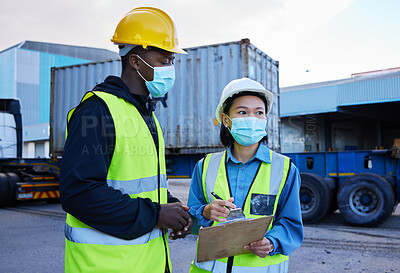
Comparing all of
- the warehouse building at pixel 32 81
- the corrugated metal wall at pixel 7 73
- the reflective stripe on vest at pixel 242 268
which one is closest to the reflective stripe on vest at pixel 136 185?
the reflective stripe on vest at pixel 242 268

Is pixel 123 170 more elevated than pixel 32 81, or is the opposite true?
pixel 32 81

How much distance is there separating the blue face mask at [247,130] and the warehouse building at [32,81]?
122 ft

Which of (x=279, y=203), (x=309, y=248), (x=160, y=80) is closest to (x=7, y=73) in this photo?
(x=309, y=248)

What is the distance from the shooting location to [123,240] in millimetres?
1570

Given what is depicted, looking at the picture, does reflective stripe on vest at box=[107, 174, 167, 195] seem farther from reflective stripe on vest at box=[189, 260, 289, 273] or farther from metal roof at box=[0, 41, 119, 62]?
metal roof at box=[0, 41, 119, 62]

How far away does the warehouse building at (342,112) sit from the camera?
23.2 metres

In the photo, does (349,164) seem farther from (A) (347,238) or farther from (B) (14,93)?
(B) (14,93)

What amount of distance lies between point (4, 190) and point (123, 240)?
10.8 metres

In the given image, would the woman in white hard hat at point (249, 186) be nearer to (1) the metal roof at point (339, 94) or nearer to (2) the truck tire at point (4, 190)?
(2) the truck tire at point (4, 190)

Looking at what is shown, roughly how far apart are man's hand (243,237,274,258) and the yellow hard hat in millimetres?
1119

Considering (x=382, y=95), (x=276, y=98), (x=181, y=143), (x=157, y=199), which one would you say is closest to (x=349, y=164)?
(x=276, y=98)

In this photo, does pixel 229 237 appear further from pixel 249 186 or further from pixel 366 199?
pixel 366 199

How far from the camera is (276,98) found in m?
10.1

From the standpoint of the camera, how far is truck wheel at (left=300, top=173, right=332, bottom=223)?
7773 mm
